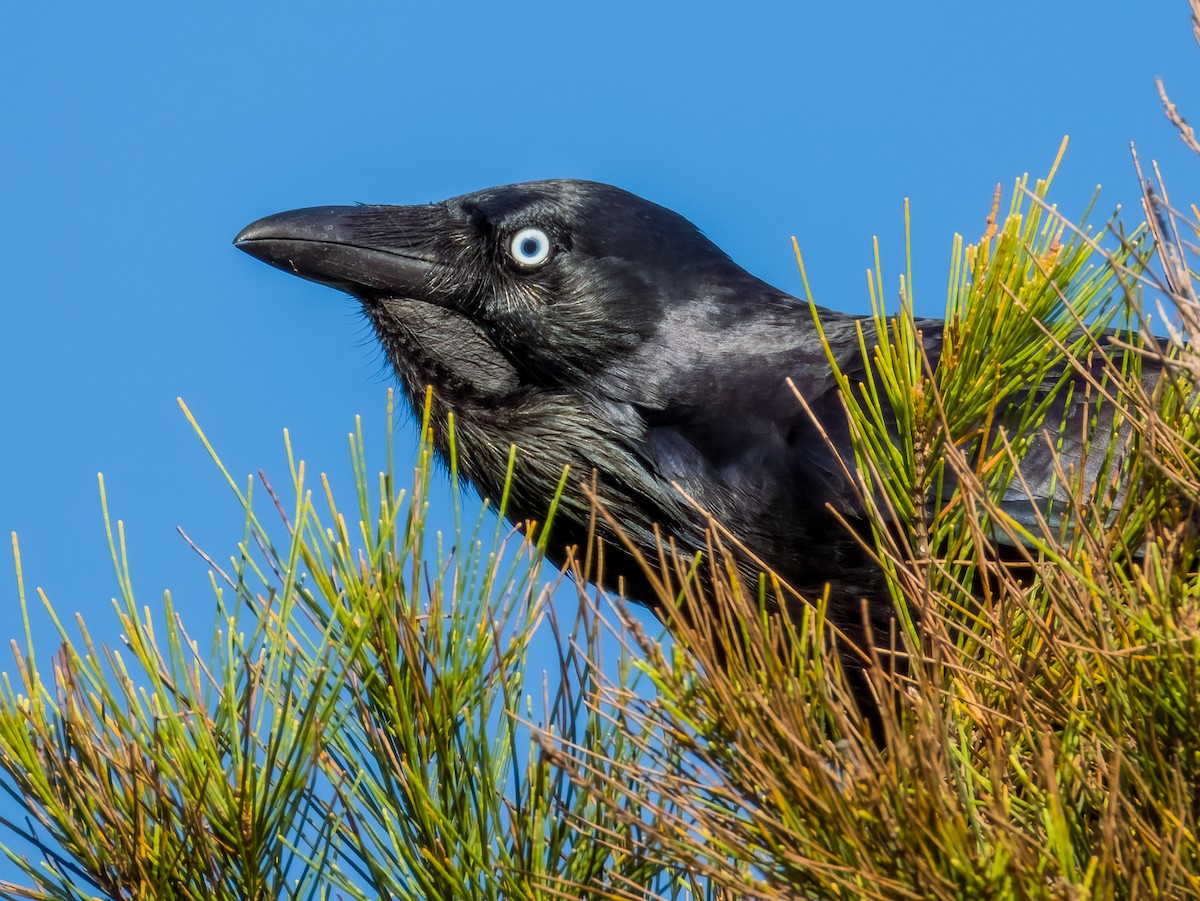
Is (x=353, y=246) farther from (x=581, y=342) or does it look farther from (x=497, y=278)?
(x=581, y=342)

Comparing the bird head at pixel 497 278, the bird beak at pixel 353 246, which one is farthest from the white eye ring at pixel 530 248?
the bird beak at pixel 353 246

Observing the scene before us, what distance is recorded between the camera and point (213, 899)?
1975 millimetres

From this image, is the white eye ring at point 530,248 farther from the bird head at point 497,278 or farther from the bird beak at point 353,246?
the bird beak at point 353,246

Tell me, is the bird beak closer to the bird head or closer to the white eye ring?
the bird head

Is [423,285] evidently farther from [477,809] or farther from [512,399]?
[477,809]

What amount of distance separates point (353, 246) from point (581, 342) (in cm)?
66

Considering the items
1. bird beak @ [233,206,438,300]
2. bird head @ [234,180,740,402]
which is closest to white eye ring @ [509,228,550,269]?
bird head @ [234,180,740,402]

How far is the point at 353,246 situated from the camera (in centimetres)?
380


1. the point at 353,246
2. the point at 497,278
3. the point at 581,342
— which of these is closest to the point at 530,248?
the point at 497,278

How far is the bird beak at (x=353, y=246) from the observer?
12.2 feet

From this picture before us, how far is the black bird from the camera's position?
3.59 meters

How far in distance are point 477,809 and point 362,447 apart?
55 cm

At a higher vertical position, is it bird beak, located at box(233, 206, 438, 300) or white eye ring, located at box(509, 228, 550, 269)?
white eye ring, located at box(509, 228, 550, 269)

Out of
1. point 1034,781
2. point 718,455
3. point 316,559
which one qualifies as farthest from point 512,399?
point 1034,781
